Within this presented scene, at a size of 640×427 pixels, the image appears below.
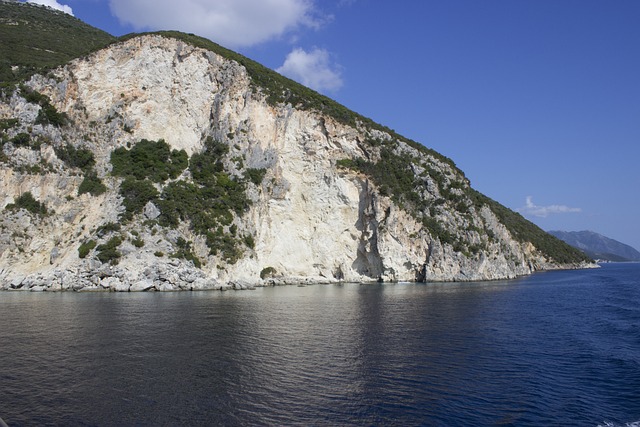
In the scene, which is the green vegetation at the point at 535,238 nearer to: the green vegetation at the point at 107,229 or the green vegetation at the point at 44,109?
the green vegetation at the point at 107,229

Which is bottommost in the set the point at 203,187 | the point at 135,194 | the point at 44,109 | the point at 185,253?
the point at 185,253

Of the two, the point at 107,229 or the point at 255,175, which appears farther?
the point at 255,175

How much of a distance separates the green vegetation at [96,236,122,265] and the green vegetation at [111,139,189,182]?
40.1ft

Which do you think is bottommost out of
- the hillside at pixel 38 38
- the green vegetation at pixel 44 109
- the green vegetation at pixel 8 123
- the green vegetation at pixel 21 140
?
the green vegetation at pixel 21 140

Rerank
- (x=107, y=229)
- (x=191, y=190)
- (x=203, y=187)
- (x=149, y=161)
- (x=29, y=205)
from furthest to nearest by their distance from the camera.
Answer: (x=203, y=187)
(x=149, y=161)
(x=191, y=190)
(x=29, y=205)
(x=107, y=229)

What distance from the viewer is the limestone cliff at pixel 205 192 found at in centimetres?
5469

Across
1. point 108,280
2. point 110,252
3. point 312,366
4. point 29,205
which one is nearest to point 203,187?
point 110,252

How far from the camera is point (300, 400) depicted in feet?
54.4

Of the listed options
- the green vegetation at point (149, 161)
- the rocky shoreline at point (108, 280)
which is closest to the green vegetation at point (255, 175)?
the green vegetation at point (149, 161)

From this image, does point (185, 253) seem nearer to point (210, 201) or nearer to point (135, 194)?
point (210, 201)

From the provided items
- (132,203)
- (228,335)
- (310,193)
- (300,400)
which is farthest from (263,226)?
(300,400)

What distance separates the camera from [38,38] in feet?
313

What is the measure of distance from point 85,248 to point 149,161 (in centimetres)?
1664

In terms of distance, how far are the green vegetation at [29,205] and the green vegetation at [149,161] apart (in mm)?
9915
